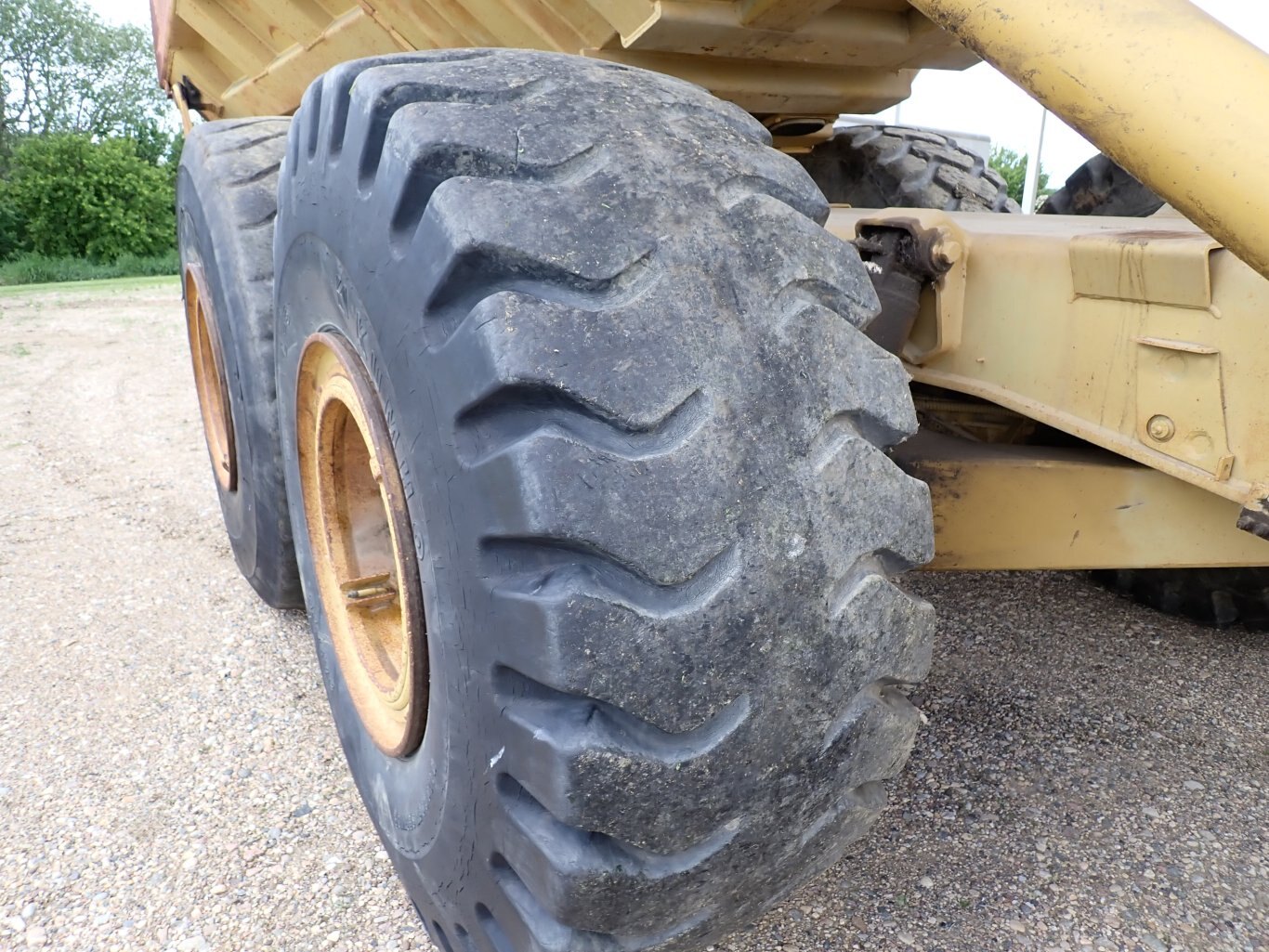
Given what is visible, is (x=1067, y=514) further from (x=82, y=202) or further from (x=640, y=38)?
(x=82, y=202)

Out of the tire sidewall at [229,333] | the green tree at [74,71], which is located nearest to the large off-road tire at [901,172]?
the tire sidewall at [229,333]

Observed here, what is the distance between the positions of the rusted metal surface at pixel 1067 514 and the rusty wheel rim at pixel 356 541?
36.8 inches

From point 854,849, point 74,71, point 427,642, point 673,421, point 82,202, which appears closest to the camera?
point 673,421

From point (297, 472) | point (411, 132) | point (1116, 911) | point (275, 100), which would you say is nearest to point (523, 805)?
point (411, 132)

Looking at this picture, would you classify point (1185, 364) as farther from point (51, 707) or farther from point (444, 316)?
point (51, 707)

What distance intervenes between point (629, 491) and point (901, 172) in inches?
117

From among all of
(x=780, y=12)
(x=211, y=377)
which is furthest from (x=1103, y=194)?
(x=211, y=377)

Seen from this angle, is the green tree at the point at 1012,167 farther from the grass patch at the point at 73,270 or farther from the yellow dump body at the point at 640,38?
the yellow dump body at the point at 640,38

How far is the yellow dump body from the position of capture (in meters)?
2.16

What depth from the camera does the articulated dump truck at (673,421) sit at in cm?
110

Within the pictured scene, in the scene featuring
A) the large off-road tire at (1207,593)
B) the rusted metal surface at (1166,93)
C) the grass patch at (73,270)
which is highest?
the rusted metal surface at (1166,93)

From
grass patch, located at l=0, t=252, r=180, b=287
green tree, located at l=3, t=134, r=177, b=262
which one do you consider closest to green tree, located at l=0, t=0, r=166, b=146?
green tree, located at l=3, t=134, r=177, b=262

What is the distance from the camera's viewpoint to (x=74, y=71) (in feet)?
116

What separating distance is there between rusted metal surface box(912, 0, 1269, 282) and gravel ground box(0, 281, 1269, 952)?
1266mm
